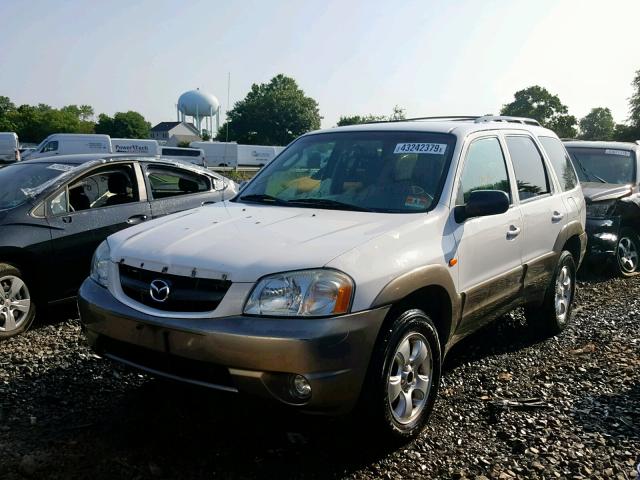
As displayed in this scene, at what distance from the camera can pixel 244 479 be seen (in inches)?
117

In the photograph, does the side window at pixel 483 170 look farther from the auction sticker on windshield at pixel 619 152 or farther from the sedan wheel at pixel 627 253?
the auction sticker on windshield at pixel 619 152

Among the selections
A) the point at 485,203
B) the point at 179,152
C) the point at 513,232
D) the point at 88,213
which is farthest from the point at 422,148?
the point at 179,152

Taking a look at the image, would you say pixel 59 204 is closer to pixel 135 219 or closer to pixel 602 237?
pixel 135 219

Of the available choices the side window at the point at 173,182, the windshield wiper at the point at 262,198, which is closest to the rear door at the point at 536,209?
the windshield wiper at the point at 262,198

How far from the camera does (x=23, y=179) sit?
5.74m

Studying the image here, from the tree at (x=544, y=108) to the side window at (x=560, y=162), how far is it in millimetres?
74947

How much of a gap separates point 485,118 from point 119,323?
3.41 m

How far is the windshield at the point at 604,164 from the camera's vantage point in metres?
8.80

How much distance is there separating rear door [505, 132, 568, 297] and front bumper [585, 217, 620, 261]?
112 inches

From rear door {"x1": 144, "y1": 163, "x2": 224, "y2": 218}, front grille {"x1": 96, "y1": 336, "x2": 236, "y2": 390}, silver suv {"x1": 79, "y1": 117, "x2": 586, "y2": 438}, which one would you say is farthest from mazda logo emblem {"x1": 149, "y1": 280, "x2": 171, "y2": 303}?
rear door {"x1": 144, "y1": 163, "x2": 224, "y2": 218}

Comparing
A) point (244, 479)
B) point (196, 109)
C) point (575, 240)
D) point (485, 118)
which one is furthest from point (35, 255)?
point (196, 109)

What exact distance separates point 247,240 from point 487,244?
1714mm

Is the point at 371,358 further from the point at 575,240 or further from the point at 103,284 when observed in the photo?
the point at 575,240

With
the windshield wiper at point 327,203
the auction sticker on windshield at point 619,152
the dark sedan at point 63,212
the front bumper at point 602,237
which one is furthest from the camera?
the auction sticker on windshield at point 619,152
